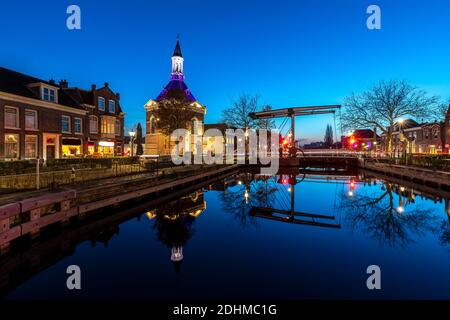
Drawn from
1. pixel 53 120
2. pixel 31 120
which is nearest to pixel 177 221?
pixel 31 120

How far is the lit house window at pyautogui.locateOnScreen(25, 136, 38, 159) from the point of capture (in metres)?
26.0

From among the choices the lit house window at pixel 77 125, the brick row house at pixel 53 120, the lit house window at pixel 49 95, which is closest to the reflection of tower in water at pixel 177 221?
the brick row house at pixel 53 120

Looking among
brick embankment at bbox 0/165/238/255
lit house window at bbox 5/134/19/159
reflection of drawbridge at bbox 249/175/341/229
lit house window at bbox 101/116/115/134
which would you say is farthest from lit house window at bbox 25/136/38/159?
reflection of drawbridge at bbox 249/175/341/229

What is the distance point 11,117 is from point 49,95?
5.18 metres

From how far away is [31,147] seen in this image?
2655 centimetres

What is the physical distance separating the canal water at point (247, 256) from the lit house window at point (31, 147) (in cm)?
2167

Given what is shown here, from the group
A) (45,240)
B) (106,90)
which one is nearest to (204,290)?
(45,240)

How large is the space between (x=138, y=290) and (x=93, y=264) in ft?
6.94

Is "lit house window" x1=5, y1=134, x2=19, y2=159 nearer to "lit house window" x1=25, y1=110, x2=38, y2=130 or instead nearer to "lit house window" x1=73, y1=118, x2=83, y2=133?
"lit house window" x1=25, y1=110, x2=38, y2=130

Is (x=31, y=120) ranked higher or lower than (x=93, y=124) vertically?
lower

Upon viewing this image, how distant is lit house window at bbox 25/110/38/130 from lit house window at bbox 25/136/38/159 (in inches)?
42.1

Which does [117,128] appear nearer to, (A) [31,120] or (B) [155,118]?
(A) [31,120]

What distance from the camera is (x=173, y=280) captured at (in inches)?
232

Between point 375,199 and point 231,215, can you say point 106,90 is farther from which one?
point 375,199
